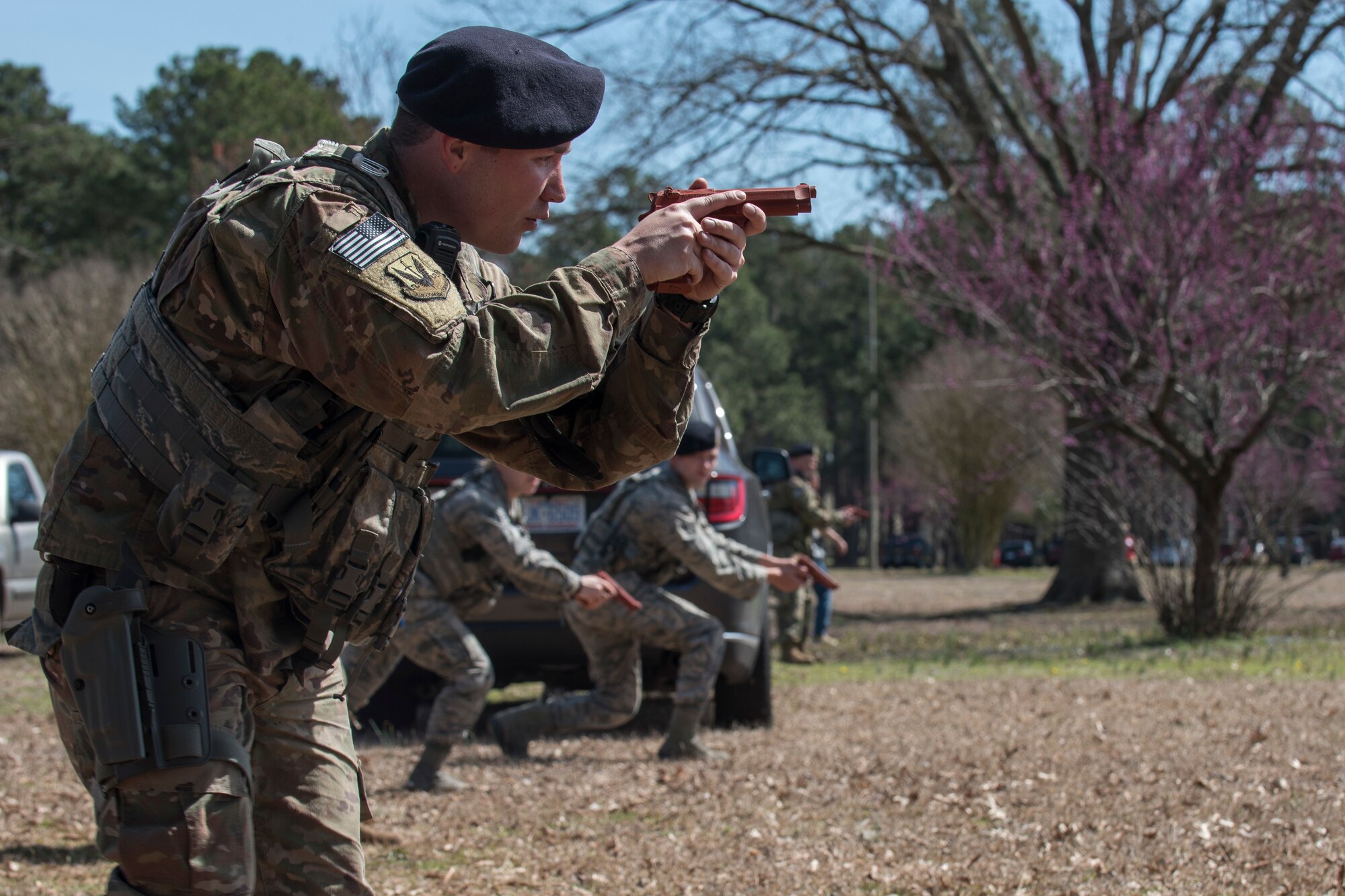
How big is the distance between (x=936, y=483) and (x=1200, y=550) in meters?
28.6

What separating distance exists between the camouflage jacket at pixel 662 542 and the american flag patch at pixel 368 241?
4.52 meters

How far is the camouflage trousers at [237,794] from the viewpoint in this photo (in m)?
2.33

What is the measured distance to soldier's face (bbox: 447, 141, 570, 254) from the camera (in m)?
2.54

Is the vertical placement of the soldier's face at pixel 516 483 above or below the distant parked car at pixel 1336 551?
above

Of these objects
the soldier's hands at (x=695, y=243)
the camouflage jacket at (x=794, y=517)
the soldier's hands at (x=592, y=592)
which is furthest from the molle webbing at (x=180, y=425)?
the camouflage jacket at (x=794, y=517)

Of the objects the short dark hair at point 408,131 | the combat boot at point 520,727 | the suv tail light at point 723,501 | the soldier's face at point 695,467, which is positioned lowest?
the combat boot at point 520,727

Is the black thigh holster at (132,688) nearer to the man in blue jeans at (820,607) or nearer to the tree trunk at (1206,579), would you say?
the tree trunk at (1206,579)

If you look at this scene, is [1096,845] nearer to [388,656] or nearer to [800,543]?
[388,656]

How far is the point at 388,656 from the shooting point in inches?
256

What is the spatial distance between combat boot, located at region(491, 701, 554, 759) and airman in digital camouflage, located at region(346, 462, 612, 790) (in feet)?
1.82

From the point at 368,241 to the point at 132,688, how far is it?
83 centimetres

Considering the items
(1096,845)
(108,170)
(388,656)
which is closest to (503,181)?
(1096,845)

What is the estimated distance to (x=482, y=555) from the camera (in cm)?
659

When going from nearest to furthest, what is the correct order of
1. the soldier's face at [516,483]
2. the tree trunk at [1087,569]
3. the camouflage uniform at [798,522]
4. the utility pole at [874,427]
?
the soldier's face at [516,483]
the camouflage uniform at [798,522]
the tree trunk at [1087,569]
the utility pole at [874,427]
